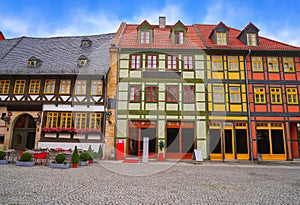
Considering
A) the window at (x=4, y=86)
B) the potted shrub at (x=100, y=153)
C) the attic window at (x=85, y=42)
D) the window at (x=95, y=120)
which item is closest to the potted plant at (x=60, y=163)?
the potted shrub at (x=100, y=153)

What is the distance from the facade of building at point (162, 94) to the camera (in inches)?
612

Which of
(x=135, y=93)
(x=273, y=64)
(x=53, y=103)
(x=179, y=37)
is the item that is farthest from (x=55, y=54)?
(x=273, y=64)

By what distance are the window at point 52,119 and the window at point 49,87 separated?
5.85 ft

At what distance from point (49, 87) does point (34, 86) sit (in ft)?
4.19

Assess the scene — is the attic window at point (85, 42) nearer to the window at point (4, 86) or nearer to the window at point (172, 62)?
the window at point (4, 86)

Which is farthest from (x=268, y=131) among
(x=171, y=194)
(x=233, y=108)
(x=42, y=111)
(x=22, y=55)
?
(x=22, y=55)

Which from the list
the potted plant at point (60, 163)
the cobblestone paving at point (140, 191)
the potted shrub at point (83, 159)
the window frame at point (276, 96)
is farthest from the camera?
the window frame at point (276, 96)

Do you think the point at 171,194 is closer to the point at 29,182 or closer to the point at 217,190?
the point at 217,190

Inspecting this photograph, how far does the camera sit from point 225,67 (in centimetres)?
1650

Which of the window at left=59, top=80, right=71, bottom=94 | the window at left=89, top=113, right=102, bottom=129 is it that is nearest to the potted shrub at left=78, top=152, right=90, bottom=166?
the window at left=89, top=113, right=102, bottom=129

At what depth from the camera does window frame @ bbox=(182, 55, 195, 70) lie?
16562mm

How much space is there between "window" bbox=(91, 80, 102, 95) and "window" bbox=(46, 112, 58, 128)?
11.1 ft

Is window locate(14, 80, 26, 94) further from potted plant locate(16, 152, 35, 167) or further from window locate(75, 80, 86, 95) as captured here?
potted plant locate(16, 152, 35, 167)

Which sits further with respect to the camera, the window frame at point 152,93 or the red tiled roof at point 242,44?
the red tiled roof at point 242,44
